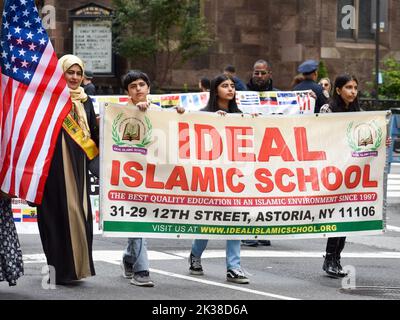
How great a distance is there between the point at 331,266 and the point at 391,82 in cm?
2391

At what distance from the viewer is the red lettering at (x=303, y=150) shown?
10164 millimetres

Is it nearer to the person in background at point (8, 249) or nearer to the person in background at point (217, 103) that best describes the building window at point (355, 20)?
the person in background at point (217, 103)

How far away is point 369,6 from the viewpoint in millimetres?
36125

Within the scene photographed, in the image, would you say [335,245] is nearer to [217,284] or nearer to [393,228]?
[217,284]

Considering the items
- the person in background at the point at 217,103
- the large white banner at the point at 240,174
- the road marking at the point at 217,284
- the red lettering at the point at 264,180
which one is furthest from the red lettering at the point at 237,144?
the road marking at the point at 217,284

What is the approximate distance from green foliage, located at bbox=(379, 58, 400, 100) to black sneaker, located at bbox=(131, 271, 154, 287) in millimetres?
24962

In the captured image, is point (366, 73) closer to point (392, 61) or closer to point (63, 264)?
point (392, 61)

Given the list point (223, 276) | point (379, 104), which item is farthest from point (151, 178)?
point (379, 104)

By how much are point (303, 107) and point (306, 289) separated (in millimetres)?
8055

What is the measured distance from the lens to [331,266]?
1071cm

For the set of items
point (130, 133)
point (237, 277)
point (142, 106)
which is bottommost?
point (237, 277)

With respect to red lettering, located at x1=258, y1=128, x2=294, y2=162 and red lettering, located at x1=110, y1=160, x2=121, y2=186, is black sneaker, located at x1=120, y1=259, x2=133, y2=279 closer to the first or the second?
red lettering, located at x1=110, y1=160, x2=121, y2=186

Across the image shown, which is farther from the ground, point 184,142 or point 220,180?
point 184,142

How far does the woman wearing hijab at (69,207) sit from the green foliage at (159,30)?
20548mm
